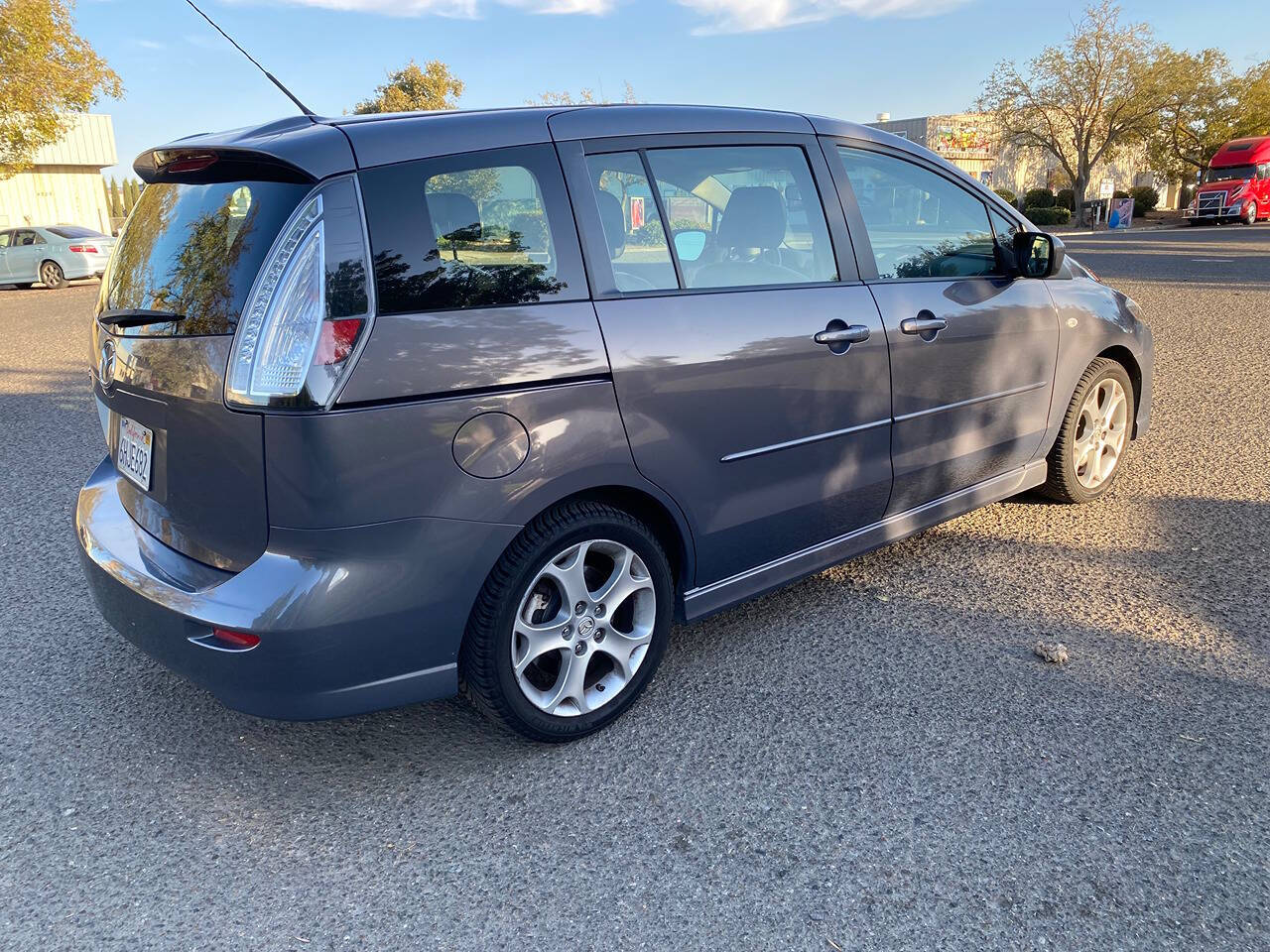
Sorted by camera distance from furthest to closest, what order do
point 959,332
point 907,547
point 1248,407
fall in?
point 1248,407, point 907,547, point 959,332

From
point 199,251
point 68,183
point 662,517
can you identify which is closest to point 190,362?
point 199,251

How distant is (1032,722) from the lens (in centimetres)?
293

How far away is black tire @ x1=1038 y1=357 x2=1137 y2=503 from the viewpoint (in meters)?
4.46

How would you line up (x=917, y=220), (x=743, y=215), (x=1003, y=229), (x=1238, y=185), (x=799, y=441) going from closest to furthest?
1. (x=799, y=441)
2. (x=743, y=215)
3. (x=917, y=220)
4. (x=1003, y=229)
5. (x=1238, y=185)

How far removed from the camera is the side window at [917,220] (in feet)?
11.8

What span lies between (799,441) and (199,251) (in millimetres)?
1923

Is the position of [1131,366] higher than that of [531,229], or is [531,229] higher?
[531,229]

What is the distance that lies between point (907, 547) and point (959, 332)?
43.2 inches

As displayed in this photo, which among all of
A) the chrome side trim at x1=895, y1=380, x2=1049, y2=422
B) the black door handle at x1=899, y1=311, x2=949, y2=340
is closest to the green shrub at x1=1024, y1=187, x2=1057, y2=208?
the chrome side trim at x1=895, y1=380, x2=1049, y2=422

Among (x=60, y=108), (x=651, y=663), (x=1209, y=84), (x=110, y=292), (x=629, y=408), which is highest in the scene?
(x=1209, y=84)

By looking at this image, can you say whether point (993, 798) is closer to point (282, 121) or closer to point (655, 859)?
point (655, 859)

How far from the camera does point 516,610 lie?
268 cm

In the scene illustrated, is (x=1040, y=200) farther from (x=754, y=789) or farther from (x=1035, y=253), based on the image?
(x=754, y=789)

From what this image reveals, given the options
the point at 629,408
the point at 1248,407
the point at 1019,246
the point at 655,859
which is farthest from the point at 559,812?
the point at 1248,407
